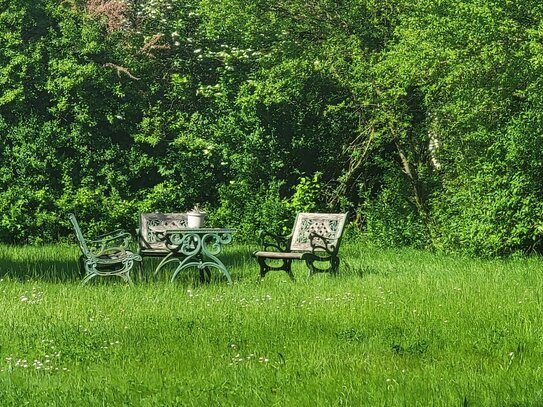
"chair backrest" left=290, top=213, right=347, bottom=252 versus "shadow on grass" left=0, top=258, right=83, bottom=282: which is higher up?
"chair backrest" left=290, top=213, right=347, bottom=252

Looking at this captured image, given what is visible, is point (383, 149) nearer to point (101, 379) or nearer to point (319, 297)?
point (319, 297)

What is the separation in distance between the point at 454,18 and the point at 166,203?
21.5 ft

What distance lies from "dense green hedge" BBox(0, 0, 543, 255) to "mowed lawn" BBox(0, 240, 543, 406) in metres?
5.30

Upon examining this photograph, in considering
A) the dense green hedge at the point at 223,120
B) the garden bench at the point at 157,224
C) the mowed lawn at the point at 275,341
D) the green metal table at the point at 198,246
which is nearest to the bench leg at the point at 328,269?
the mowed lawn at the point at 275,341

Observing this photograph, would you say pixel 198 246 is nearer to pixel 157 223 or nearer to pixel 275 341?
pixel 157 223

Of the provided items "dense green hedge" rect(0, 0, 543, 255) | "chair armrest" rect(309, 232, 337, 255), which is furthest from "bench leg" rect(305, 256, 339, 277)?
"dense green hedge" rect(0, 0, 543, 255)

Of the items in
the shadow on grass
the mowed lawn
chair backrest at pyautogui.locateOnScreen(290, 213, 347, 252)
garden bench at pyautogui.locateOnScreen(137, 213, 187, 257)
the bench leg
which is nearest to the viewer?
the mowed lawn

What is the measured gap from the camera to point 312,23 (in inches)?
682

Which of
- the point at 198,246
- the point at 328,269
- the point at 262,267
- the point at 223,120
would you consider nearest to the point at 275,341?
the point at 198,246

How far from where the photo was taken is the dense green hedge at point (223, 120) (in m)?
16.8

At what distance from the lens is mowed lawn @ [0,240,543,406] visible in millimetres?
5926

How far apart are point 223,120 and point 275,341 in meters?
10.7

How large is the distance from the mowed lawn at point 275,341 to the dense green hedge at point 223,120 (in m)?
5.30

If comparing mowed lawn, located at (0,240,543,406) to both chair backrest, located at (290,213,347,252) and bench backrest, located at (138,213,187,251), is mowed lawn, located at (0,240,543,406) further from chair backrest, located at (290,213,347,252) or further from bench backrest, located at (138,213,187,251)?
bench backrest, located at (138,213,187,251)
